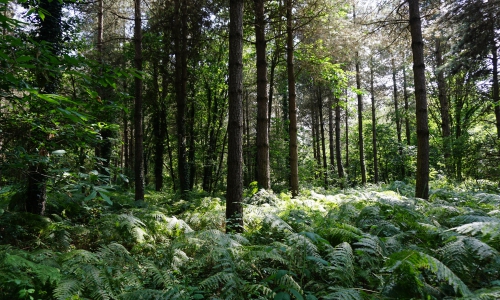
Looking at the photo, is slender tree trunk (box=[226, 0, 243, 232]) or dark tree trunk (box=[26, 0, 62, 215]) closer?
slender tree trunk (box=[226, 0, 243, 232])

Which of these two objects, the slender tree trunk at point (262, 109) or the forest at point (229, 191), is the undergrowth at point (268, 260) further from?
the slender tree trunk at point (262, 109)

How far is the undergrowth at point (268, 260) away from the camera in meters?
2.71

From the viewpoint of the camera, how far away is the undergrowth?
8.88 ft

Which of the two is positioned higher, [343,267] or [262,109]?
[262,109]

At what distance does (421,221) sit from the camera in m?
4.69

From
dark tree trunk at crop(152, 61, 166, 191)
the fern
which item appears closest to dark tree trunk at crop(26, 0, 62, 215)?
the fern

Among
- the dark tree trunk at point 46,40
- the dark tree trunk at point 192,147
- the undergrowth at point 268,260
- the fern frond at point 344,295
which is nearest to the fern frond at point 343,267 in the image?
the undergrowth at point 268,260

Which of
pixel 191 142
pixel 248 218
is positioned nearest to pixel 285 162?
pixel 191 142

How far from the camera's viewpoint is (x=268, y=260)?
3.85m

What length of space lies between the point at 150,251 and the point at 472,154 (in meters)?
12.2

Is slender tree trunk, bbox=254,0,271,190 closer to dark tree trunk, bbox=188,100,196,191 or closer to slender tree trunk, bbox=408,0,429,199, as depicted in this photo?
slender tree trunk, bbox=408,0,429,199

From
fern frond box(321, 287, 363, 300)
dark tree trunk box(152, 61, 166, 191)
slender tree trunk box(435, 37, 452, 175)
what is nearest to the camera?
fern frond box(321, 287, 363, 300)

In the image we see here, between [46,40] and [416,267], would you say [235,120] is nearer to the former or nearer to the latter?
[416,267]

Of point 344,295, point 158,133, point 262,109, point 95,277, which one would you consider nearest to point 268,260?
point 344,295
